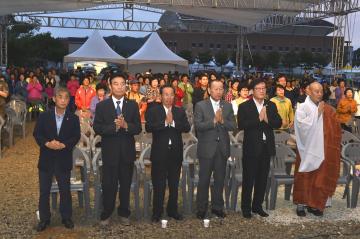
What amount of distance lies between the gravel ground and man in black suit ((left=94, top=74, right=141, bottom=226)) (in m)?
0.31

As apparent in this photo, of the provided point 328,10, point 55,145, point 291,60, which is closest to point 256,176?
point 55,145

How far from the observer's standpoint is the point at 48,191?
4715 millimetres

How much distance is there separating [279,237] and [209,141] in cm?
125

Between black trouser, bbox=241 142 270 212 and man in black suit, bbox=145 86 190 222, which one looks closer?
man in black suit, bbox=145 86 190 222

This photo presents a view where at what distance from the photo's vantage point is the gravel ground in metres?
4.79

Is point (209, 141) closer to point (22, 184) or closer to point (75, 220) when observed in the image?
point (75, 220)

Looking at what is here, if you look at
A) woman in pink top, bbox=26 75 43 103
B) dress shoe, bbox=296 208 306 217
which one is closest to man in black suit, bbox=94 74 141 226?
dress shoe, bbox=296 208 306 217

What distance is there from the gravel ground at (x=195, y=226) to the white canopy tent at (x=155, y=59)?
16767 mm

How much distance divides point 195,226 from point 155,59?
59.0 feet

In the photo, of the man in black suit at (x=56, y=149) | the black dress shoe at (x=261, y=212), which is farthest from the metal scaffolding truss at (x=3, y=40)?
the black dress shoe at (x=261, y=212)

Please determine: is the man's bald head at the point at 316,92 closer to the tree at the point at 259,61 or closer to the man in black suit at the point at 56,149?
the man in black suit at the point at 56,149

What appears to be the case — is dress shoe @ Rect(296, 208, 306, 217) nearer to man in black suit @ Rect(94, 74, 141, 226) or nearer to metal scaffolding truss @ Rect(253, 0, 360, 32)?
man in black suit @ Rect(94, 74, 141, 226)

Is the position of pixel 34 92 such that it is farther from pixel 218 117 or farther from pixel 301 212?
pixel 301 212

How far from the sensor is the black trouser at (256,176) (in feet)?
16.9
